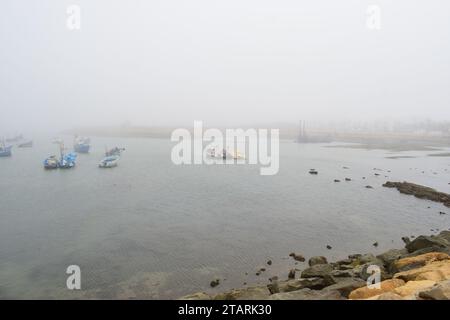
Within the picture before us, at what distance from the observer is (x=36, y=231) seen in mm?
22297

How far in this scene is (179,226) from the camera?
23.3 metres

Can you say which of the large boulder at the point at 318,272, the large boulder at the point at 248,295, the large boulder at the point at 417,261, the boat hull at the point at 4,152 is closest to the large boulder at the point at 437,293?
the large boulder at the point at 318,272

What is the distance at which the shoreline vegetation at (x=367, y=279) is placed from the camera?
9.54 meters

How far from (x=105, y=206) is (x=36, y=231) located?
23.8 ft

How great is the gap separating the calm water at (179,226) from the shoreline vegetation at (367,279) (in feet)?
7.95

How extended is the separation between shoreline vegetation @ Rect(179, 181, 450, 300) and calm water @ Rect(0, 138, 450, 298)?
242cm

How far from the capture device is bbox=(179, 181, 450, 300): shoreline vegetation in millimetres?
9539

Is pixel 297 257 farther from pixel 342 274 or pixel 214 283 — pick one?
pixel 214 283

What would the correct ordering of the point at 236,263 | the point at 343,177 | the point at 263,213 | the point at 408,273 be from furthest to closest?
the point at 343,177
the point at 263,213
the point at 236,263
the point at 408,273

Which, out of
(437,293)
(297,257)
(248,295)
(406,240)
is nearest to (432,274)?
(437,293)

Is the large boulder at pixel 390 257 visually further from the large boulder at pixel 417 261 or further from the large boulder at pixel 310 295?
the large boulder at pixel 310 295

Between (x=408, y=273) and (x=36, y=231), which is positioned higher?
(x=408, y=273)
